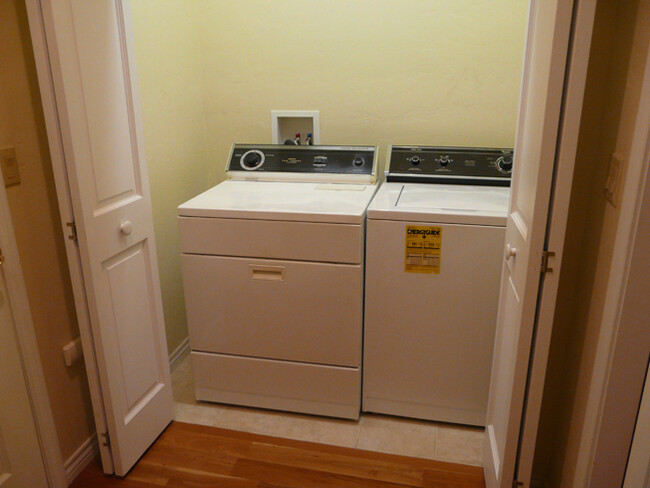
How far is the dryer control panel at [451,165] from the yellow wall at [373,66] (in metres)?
0.11

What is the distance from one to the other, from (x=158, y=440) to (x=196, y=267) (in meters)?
0.72

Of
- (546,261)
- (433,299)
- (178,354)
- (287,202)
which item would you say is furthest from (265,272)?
(546,261)

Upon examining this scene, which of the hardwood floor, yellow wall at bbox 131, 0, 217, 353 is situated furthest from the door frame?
yellow wall at bbox 131, 0, 217, 353

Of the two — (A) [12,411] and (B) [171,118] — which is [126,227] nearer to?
(A) [12,411]

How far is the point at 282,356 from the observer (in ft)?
7.23

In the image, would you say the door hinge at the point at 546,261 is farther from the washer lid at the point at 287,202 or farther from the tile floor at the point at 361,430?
the tile floor at the point at 361,430

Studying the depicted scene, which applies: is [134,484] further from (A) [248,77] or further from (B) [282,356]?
(A) [248,77]

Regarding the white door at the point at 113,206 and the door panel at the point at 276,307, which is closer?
the white door at the point at 113,206

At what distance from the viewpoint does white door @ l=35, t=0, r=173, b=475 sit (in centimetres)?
151

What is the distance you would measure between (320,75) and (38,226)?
4.89 ft

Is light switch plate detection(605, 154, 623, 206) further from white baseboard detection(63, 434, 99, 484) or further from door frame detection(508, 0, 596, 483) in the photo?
white baseboard detection(63, 434, 99, 484)

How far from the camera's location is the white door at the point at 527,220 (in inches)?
45.8

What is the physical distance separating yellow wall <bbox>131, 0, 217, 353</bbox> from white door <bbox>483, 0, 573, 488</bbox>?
5.06 ft

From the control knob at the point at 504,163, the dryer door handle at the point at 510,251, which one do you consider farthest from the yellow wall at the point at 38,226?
the control knob at the point at 504,163
